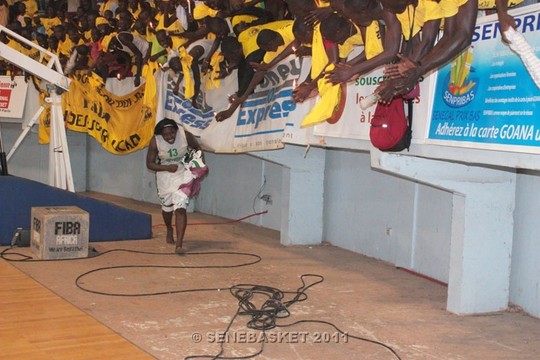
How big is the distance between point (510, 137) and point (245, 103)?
427cm

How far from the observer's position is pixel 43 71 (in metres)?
10.0

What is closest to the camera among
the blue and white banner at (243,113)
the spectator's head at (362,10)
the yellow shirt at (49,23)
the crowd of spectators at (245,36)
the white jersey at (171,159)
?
the crowd of spectators at (245,36)

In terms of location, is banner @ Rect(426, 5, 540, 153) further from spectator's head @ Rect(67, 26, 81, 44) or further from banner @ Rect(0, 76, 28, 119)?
banner @ Rect(0, 76, 28, 119)

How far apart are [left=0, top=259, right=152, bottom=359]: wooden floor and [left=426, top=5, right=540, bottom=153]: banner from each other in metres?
2.75

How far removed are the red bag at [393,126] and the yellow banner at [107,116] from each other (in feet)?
18.0

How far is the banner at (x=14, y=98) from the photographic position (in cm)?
1362

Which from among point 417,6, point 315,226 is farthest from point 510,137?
point 315,226

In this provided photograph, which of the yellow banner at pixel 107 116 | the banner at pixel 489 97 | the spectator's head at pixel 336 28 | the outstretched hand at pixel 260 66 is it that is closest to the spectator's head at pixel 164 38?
the yellow banner at pixel 107 116

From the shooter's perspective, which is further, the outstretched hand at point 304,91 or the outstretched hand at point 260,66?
the outstretched hand at point 260,66

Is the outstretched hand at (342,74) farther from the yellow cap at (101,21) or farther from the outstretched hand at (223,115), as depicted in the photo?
the yellow cap at (101,21)

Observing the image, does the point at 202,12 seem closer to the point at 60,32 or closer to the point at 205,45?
the point at 205,45

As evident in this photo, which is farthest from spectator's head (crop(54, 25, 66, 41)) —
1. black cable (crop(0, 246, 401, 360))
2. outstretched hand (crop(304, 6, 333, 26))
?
outstretched hand (crop(304, 6, 333, 26))

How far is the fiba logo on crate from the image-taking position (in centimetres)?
836

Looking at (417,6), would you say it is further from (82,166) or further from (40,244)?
(82,166)
